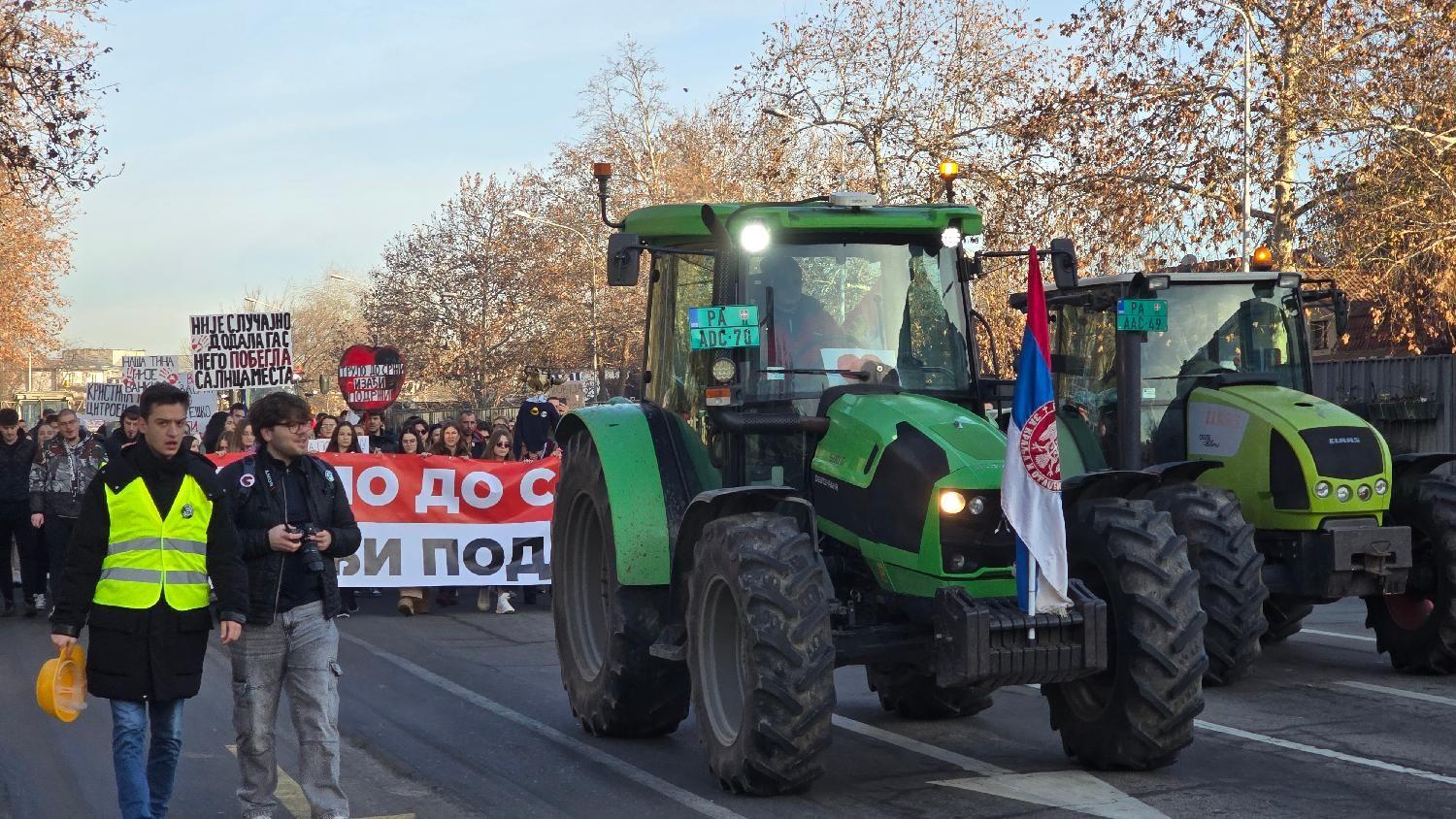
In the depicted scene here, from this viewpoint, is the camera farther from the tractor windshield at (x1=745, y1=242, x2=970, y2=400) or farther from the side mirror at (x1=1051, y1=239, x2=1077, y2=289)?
the side mirror at (x1=1051, y1=239, x2=1077, y2=289)

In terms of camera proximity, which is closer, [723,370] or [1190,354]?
[723,370]

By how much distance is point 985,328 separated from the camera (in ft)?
27.3

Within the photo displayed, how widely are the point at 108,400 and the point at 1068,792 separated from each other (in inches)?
796

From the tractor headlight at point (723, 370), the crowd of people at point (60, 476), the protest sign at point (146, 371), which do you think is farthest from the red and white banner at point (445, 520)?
the protest sign at point (146, 371)

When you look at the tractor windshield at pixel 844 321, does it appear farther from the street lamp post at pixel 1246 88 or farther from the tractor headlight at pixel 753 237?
the street lamp post at pixel 1246 88

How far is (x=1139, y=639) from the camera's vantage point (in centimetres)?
689

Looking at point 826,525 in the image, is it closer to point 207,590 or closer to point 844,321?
point 844,321

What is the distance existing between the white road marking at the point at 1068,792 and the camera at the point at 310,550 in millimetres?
2929

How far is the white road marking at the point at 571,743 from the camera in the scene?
23.0 feet

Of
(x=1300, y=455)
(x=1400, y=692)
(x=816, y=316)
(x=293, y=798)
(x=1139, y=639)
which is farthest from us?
(x=1300, y=455)

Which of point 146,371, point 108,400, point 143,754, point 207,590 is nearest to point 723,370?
point 207,590

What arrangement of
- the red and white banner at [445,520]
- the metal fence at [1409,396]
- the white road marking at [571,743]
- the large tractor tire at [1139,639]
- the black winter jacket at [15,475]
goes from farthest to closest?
1. the metal fence at [1409,396]
2. the black winter jacket at [15,475]
3. the red and white banner at [445,520]
4. the white road marking at [571,743]
5. the large tractor tire at [1139,639]

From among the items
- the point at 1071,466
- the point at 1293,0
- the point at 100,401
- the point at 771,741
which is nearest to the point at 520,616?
the point at 1071,466

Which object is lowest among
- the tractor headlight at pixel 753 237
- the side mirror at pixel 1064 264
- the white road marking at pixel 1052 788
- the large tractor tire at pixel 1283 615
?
the white road marking at pixel 1052 788
